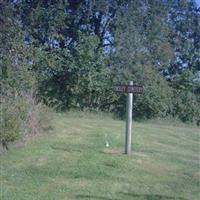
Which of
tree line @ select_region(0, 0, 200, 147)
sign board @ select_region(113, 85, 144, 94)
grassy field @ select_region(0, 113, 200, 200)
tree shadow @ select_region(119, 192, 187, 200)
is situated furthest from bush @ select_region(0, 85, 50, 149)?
tree line @ select_region(0, 0, 200, 147)

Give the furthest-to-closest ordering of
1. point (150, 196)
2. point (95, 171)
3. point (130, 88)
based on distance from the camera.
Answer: point (130, 88), point (95, 171), point (150, 196)

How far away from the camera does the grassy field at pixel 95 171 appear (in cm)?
908

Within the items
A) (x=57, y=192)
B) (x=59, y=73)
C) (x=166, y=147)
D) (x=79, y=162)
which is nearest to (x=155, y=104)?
(x=59, y=73)

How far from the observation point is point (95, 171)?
10977mm

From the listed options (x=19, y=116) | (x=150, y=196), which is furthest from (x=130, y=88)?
(x=150, y=196)

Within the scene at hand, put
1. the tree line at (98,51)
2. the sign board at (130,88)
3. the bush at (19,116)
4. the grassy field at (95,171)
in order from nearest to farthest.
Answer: the grassy field at (95,171) < the bush at (19,116) < the sign board at (130,88) < the tree line at (98,51)

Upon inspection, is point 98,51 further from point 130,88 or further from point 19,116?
point 19,116

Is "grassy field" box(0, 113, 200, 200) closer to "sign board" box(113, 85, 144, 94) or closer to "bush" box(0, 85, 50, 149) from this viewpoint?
"bush" box(0, 85, 50, 149)

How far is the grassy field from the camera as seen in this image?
9.08m

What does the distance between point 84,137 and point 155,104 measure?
1612cm

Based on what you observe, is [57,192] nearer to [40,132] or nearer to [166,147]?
[40,132]

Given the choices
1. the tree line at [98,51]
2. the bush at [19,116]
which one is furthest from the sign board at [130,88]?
the tree line at [98,51]

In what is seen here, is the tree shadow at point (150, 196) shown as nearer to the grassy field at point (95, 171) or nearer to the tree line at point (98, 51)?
the grassy field at point (95, 171)

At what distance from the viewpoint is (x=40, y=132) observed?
15867 millimetres
